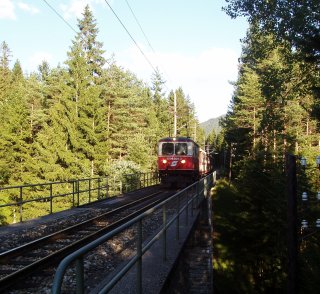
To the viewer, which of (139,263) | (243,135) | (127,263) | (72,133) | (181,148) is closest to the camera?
(127,263)

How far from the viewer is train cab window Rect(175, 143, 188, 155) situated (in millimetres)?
25906

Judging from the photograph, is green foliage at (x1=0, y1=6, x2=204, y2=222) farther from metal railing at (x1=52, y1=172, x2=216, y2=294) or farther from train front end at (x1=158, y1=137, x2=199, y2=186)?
metal railing at (x1=52, y1=172, x2=216, y2=294)

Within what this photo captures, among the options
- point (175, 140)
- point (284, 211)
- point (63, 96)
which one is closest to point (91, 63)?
point (63, 96)

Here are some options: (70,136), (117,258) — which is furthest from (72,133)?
(117,258)

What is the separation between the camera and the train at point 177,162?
83.3ft

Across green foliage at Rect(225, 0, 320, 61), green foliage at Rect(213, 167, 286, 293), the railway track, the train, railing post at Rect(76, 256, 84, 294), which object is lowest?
green foliage at Rect(213, 167, 286, 293)

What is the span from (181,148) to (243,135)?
87.9 feet

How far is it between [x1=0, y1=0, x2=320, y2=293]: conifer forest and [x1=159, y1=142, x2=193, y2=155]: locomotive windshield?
4.08 m

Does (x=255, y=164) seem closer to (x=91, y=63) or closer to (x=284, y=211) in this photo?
(x=284, y=211)

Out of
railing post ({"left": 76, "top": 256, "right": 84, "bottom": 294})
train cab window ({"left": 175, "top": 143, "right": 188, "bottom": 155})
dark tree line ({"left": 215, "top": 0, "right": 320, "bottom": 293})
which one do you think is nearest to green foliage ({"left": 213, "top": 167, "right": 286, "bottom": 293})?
dark tree line ({"left": 215, "top": 0, "right": 320, "bottom": 293})

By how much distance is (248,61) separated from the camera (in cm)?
5334

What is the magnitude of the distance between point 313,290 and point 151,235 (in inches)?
342

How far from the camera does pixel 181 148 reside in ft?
85.3

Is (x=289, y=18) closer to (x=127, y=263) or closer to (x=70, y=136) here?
(x=127, y=263)
